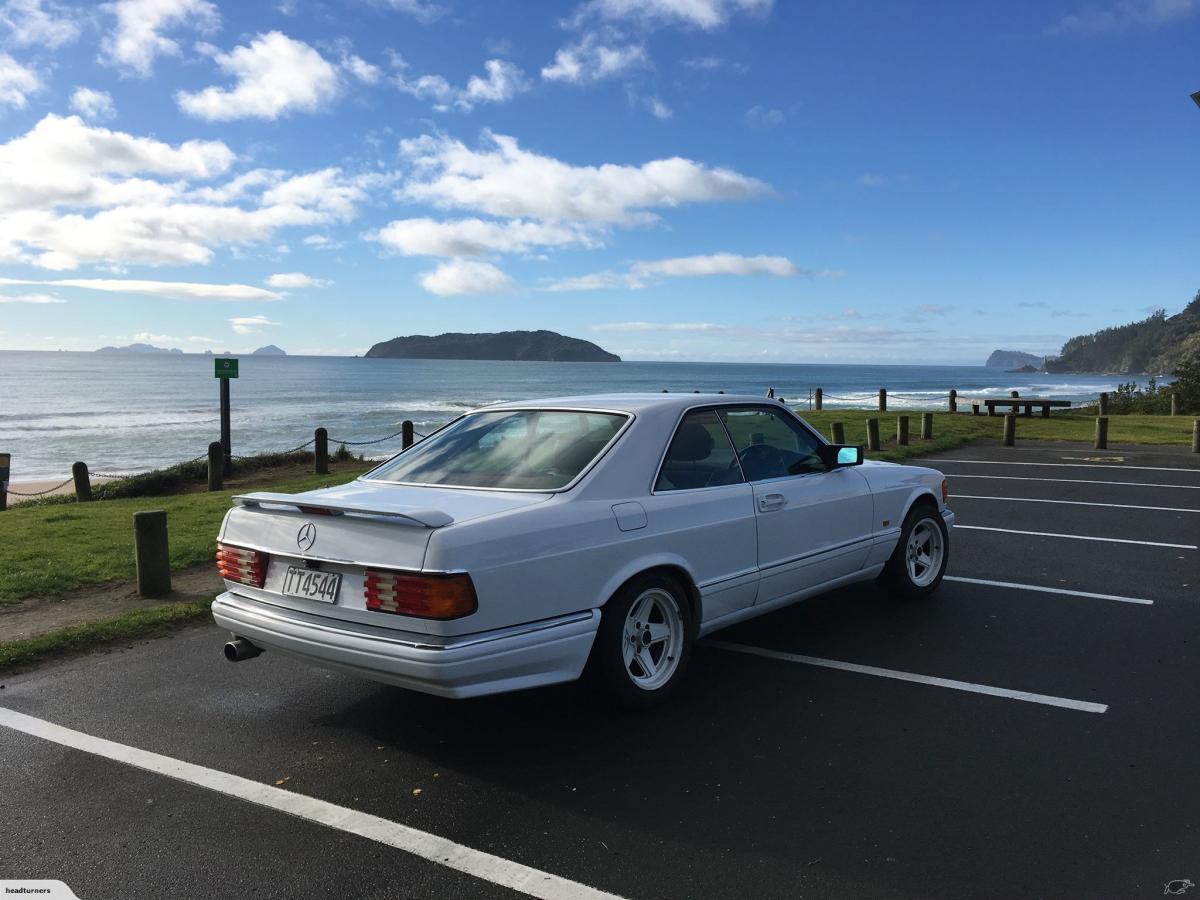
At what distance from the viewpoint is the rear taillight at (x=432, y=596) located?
11.5ft

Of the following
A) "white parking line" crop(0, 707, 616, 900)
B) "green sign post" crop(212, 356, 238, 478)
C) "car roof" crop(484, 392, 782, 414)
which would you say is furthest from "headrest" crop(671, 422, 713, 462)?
"green sign post" crop(212, 356, 238, 478)

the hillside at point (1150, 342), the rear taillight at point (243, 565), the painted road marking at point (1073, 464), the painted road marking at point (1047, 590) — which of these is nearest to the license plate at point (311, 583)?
the rear taillight at point (243, 565)

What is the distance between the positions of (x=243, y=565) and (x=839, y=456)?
3544mm

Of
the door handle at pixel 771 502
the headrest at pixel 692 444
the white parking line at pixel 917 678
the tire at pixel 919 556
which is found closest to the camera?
the white parking line at pixel 917 678

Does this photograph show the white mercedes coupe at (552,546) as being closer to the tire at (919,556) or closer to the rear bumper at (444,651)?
the rear bumper at (444,651)

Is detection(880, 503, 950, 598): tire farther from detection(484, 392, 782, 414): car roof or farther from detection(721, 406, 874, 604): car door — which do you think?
detection(484, 392, 782, 414): car roof

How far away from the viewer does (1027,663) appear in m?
4.99

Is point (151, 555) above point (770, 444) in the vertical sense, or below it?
below

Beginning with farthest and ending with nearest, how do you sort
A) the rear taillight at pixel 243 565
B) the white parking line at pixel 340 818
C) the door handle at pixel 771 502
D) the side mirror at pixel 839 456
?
1. the side mirror at pixel 839 456
2. the door handle at pixel 771 502
3. the rear taillight at pixel 243 565
4. the white parking line at pixel 340 818

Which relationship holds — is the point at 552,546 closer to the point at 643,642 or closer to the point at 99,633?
the point at 643,642

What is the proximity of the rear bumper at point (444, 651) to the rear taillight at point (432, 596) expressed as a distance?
0.10 m

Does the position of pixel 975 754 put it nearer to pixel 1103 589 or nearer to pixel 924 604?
pixel 924 604

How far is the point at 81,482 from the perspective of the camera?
1546cm

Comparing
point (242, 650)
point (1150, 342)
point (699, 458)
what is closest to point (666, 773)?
point (699, 458)
